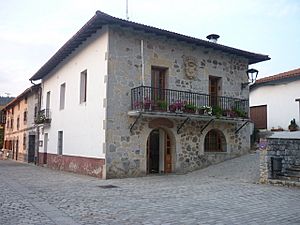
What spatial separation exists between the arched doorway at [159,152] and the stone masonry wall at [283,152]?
4470 mm

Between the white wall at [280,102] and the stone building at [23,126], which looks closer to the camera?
the white wall at [280,102]

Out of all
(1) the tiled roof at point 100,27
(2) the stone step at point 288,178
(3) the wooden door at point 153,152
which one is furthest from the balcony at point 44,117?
(2) the stone step at point 288,178

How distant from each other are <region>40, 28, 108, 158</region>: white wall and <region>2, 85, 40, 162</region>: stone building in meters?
5.45

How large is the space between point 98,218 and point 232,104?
10.8 metres

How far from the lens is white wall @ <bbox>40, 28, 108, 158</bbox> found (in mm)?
12594

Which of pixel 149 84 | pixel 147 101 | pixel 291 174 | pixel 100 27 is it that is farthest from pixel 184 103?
pixel 291 174

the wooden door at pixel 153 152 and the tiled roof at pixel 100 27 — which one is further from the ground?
the tiled roof at pixel 100 27

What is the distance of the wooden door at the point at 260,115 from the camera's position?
67.7 ft

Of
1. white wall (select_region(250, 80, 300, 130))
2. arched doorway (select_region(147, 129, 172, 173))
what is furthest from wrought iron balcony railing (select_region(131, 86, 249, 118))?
white wall (select_region(250, 80, 300, 130))

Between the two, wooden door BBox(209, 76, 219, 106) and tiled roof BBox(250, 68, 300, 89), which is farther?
tiled roof BBox(250, 68, 300, 89)

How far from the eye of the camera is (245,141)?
15688 millimetres

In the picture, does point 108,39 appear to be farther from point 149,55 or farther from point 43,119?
point 43,119

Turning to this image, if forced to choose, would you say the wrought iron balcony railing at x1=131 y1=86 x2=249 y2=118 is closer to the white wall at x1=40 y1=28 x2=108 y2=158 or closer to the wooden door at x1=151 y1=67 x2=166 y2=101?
the wooden door at x1=151 y1=67 x2=166 y2=101

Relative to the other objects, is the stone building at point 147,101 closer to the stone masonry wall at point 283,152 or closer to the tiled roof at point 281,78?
the stone masonry wall at point 283,152
